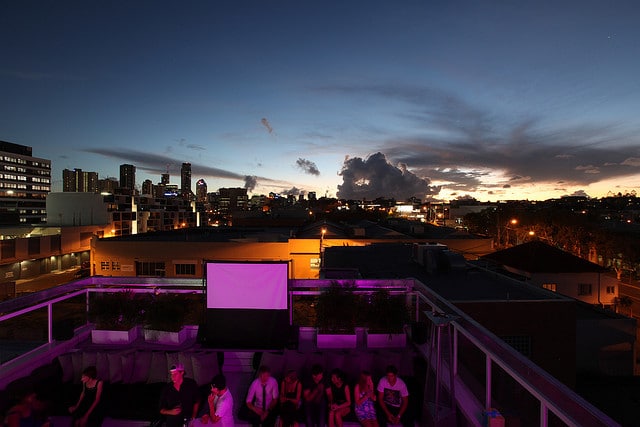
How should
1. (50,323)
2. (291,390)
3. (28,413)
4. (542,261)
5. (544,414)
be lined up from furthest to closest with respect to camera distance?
(542,261)
(50,323)
(291,390)
(28,413)
(544,414)

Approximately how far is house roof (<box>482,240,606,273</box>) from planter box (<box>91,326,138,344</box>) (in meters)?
22.8

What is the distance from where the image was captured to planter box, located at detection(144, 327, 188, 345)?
5.62m

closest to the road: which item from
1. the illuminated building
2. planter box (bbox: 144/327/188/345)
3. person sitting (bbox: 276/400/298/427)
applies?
planter box (bbox: 144/327/188/345)

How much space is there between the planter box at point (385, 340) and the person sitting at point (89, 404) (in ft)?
11.7

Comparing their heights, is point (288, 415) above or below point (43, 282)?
above

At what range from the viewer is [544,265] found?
2303 cm

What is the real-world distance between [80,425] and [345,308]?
11.7 ft

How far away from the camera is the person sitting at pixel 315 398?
4.23 meters

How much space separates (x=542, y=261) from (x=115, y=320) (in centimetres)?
2495

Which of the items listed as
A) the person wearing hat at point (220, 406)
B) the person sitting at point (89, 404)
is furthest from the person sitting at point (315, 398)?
the person sitting at point (89, 404)

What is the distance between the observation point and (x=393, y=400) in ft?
13.7

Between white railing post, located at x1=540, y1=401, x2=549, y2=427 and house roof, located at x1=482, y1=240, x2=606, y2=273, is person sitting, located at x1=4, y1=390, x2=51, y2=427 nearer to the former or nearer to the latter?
white railing post, located at x1=540, y1=401, x2=549, y2=427

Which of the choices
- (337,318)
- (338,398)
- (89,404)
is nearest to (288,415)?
(338,398)

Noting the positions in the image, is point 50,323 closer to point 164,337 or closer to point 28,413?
point 164,337
